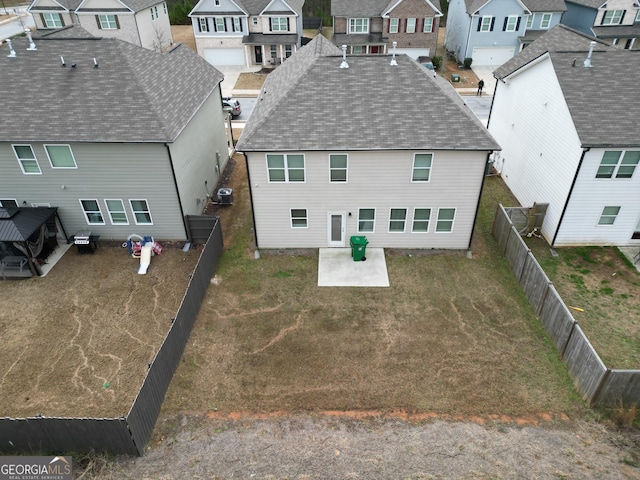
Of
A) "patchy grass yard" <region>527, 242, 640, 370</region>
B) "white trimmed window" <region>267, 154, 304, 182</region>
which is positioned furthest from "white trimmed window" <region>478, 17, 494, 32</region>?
"white trimmed window" <region>267, 154, 304, 182</region>

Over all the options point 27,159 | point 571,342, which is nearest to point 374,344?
point 571,342

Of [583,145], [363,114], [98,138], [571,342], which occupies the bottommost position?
[571,342]

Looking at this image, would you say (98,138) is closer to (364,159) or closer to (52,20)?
(364,159)

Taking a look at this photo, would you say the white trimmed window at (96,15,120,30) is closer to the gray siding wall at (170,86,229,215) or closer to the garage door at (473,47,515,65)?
the gray siding wall at (170,86,229,215)

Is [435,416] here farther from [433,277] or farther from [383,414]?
[433,277]

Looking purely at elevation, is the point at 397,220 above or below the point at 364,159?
below

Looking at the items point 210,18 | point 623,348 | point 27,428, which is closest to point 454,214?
point 623,348

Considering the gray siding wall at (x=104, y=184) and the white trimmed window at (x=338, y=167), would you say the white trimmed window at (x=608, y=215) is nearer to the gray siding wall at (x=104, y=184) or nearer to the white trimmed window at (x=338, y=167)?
the white trimmed window at (x=338, y=167)
